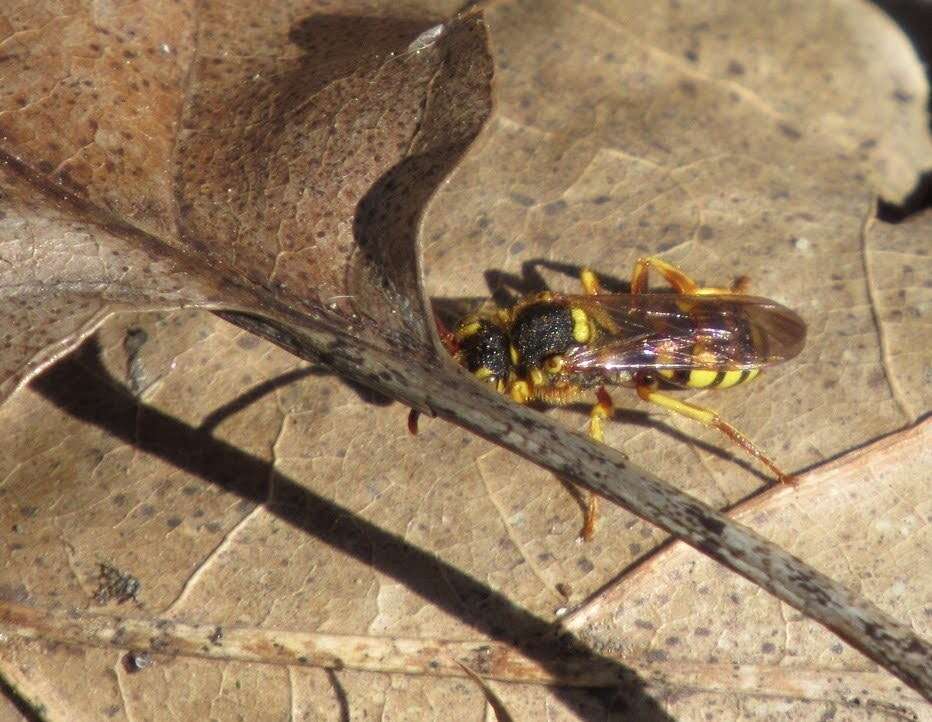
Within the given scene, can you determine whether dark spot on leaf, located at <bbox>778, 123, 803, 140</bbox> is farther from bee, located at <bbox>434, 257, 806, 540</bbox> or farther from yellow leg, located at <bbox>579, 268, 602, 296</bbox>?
yellow leg, located at <bbox>579, 268, 602, 296</bbox>

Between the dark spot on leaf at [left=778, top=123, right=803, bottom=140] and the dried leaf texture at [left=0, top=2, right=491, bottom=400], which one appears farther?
the dark spot on leaf at [left=778, top=123, right=803, bottom=140]

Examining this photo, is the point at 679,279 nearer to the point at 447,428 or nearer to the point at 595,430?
the point at 595,430

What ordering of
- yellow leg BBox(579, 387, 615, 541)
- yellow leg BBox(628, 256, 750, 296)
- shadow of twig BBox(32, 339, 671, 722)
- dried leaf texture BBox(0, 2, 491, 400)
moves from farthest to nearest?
yellow leg BBox(628, 256, 750, 296)
yellow leg BBox(579, 387, 615, 541)
shadow of twig BBox(32, 339, 671, 722)
dried leaf texture BBox(0, 2, 491, 400)

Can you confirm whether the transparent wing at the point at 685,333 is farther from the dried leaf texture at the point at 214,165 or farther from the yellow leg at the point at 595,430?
the dried leaf texture at the point at 214,165

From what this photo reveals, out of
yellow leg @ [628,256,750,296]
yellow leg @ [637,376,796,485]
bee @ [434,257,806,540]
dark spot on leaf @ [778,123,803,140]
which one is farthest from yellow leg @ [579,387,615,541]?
dark spot on leaf @ [778,123,803,140]

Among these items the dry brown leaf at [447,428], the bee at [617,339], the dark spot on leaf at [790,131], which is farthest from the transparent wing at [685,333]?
the dark spot on leaf at [790,131]
